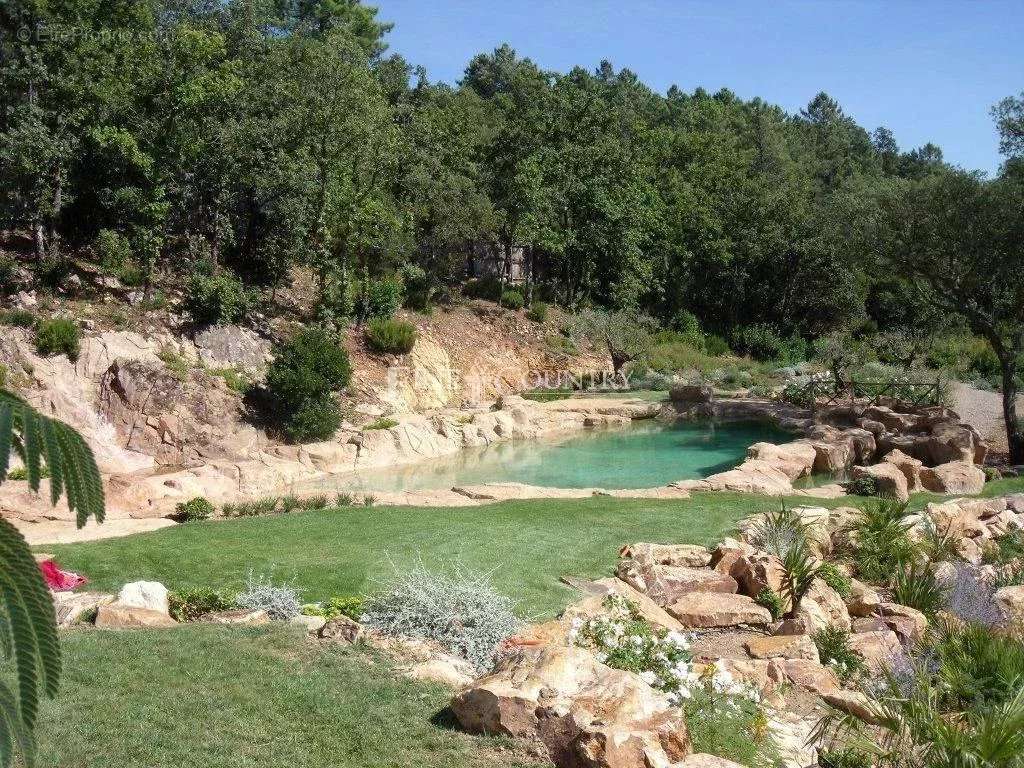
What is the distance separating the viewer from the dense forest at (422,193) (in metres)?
20.8

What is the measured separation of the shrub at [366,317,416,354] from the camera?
2672 centimetres

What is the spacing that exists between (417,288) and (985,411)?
18446 millimetres

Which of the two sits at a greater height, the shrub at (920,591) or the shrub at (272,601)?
the shrub at (272,601)

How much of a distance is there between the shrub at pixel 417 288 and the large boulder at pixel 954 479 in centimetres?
1756

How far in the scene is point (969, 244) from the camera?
809 inches

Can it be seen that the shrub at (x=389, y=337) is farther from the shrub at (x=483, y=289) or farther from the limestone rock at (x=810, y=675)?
the limestone rock at (x=810, y=675)

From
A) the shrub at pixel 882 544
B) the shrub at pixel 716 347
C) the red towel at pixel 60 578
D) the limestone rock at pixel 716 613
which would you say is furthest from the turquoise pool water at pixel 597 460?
the shrub at pixel 716 347

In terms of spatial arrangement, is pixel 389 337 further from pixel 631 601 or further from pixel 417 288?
pixel 631 601

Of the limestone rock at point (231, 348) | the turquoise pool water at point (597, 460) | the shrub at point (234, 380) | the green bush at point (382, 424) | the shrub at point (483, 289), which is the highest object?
the shrub at point (483, 289)

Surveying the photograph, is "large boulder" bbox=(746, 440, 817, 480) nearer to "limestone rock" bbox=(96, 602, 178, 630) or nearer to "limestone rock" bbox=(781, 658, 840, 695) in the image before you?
"limestone rock" bbox=(781, 658, 840, 695)

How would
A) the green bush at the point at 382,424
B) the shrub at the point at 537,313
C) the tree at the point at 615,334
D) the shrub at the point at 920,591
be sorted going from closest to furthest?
the shrub at the point at 920,591 → the green bush at the point at 382,424 → the tree at the point at 615,334 → the shrub at the point at 537,313

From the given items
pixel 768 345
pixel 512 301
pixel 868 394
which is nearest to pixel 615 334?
pixel 512 301

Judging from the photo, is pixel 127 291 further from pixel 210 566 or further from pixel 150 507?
pixel 210 566

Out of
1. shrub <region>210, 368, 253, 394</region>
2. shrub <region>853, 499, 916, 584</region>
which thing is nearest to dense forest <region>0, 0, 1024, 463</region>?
shrub <region>210, 368, 253, 394</region>
